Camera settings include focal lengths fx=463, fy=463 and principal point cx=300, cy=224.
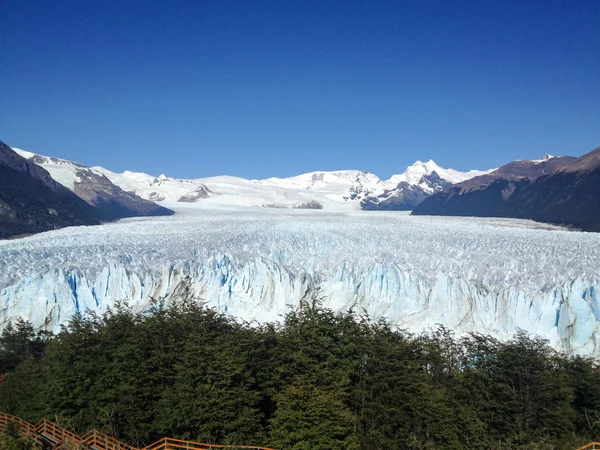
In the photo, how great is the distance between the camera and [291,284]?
20375 millimetres

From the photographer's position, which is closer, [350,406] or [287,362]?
[350,406]

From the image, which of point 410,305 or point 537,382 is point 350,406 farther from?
point 410,305

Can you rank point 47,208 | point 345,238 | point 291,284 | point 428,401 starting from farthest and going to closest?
point 47,208 < point 345,238 < point 291,284 < point 428,401

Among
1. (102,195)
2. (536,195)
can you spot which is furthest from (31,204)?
(536,195)

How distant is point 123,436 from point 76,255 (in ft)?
43.9

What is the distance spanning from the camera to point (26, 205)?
48656 millimetres

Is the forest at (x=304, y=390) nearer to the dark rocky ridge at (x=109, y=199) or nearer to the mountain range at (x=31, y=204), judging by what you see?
the mountain range at (x=31, y=204)

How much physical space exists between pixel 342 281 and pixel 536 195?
179 ft

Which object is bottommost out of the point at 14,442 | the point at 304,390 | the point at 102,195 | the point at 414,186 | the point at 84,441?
the point at 84,441

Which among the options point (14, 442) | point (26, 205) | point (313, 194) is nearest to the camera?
point (14, 442)

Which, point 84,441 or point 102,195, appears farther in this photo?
point 102,195

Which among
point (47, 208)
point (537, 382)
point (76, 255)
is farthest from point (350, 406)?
point (47, 208)

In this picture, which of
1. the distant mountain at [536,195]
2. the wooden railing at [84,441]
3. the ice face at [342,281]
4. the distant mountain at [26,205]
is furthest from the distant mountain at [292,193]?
the wooden railing at [84,441]

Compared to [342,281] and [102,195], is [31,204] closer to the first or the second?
[102,195]
